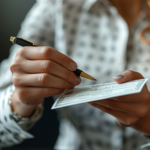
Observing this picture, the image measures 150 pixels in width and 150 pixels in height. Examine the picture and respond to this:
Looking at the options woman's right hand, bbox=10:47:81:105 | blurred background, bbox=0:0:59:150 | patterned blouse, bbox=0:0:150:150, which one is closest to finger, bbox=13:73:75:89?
woman's right hand, bbox=10:47:81:105

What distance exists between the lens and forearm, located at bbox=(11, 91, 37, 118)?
1.58 ft

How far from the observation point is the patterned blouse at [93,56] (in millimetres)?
600

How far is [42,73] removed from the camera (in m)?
0.37

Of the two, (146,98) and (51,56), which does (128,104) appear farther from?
(51,56)

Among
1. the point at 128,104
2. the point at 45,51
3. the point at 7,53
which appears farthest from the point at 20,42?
the point at 7,53

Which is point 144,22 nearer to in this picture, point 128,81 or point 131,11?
point 131,11

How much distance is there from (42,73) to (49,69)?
21mm

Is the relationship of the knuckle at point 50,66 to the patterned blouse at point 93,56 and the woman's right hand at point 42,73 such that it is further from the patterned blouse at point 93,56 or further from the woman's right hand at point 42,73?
the patterned blouse at point 93,56

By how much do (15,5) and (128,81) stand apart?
0.84 m

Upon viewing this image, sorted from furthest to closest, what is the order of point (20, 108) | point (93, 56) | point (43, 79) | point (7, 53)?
point (7, 53) < point (93, 56) < point (20, 108) < point (43, 79)

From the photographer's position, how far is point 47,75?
36cm

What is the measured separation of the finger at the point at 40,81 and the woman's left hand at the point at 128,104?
84mm

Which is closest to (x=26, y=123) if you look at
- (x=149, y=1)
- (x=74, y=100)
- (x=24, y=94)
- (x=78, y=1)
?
(x=24, y=94)

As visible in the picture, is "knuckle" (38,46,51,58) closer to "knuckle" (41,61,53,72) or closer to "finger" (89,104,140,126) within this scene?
"knuckle" (41,61,53,72)
